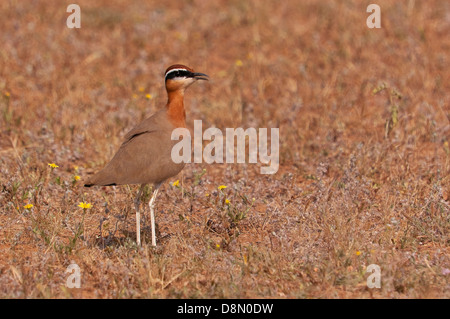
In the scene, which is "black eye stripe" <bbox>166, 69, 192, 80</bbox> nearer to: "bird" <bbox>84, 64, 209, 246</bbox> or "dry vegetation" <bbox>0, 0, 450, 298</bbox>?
"bird" <bbox>84, 64, 209, 246</bbox>

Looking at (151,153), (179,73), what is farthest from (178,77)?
(151,153)

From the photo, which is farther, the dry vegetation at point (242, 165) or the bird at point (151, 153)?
the bird at point (151, 153)

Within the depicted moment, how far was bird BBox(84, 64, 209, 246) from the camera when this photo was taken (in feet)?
20.3

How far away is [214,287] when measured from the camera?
546 cm

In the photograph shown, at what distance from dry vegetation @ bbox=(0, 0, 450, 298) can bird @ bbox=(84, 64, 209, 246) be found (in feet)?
1.75

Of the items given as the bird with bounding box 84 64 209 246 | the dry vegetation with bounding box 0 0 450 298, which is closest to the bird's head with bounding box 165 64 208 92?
the bird with bounding box 84 64 209 246

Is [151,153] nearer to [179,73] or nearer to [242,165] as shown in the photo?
[179,73]

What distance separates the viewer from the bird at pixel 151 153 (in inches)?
244

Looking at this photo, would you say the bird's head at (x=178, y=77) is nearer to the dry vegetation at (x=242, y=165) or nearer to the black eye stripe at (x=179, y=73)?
the black eye stripe at (x=179, y=73)

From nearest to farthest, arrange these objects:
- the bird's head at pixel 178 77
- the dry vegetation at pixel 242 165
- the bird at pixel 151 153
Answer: the dry vegetation at pixel 242 165, the bird at pixel 151 153, the bird's head at pixel 178 77

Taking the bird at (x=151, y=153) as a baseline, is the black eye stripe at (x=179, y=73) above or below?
above

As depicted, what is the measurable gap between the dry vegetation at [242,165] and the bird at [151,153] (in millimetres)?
533

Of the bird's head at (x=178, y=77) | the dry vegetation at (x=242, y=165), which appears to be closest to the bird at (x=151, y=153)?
the bird's head at (x=178, y=77)

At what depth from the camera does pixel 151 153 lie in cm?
627
